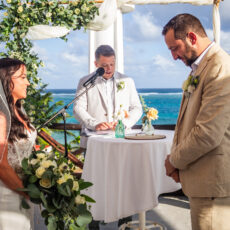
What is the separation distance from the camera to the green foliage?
15.3ft

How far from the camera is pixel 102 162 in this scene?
3.16 m

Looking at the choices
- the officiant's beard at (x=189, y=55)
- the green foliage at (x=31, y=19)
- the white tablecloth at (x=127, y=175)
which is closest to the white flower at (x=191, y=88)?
the officiant's beard at (x=189, y=55)

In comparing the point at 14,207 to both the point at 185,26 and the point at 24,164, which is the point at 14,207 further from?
the point at 185,26

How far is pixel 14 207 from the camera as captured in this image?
1.83 m

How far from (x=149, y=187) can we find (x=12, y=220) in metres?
1.42

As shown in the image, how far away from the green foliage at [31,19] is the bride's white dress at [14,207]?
314 centimetres

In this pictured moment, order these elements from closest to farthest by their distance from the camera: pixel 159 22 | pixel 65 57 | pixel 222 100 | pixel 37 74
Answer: pixel 222 100 → pixel 37 74 → pixel 65 57 → pixel 159 22

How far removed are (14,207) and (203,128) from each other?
110 cm

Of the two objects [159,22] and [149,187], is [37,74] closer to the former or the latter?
[149,187]

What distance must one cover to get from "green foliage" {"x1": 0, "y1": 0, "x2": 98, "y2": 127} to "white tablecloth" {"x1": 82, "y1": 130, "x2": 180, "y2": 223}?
2.36 meters

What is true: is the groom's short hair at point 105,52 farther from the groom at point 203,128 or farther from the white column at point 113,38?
the white column at point 113,38

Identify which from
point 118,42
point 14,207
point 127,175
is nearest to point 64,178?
point 14,207

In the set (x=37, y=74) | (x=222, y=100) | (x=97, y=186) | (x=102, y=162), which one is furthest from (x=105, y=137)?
(x=37, y=74)

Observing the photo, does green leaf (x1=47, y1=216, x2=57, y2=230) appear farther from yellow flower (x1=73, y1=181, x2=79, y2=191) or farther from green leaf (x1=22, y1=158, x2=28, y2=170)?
green leaf (x1=22, y1=158, x2=28, y2=170)
